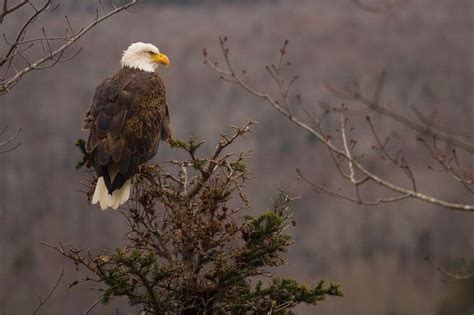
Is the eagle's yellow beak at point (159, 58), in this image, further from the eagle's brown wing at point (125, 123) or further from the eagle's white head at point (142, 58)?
the eagle's brown wing at point (125, 123)

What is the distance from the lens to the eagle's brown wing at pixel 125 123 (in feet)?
24.7

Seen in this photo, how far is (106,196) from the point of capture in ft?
24.2

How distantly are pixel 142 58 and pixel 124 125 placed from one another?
1002 mm

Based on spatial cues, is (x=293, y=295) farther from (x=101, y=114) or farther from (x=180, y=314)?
(x=101, y=114)

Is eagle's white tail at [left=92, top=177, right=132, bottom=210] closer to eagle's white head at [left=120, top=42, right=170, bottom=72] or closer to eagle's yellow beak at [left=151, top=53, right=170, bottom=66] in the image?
eagle's white head at [left=120, top=42, right=170, bottom=72]

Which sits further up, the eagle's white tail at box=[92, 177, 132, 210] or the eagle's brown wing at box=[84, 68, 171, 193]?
the eagle's brown wing at box=[84, 68, 171, 193]

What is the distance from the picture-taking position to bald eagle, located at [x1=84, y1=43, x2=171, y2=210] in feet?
24.4

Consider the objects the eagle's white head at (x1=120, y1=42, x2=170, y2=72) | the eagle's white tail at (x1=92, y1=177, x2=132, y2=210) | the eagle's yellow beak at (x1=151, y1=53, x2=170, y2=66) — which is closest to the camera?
the eagle's white tail at (x1=92, y1=177, x2=132, y2=210)

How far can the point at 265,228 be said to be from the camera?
21.3 feet

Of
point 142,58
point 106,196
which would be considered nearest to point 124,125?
point 106,196

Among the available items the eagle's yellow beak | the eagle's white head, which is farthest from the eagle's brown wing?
the eagle's yellow beak

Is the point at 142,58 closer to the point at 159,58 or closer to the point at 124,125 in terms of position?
the point at 159,58

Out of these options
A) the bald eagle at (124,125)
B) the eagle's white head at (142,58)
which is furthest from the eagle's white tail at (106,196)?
the eagle's white head at (142,58)

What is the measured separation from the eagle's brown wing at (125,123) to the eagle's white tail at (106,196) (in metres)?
0.04
